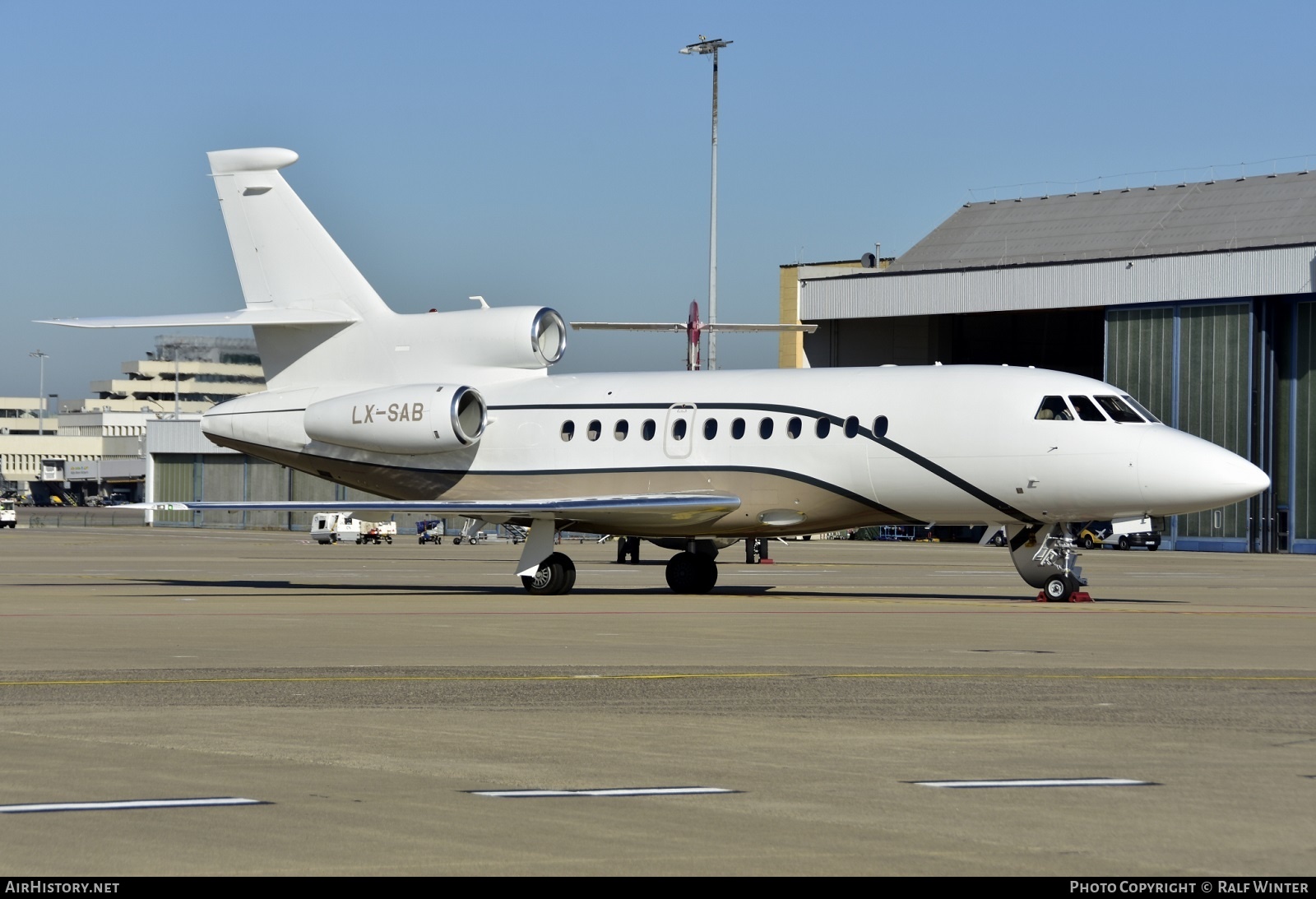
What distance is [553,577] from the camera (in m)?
29.3

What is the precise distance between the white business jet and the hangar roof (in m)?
47.6

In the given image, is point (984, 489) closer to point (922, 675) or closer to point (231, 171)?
point (922, 675)

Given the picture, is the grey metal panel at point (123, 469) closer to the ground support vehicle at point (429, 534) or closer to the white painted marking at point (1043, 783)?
the ground support vehicle at point (429, 534)

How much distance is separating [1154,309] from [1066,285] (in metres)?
4.32

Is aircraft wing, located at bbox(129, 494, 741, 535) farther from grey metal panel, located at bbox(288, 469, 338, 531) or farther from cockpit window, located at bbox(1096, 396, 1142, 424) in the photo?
grey metal panel, located at bbox(288, 469, 338, 531)

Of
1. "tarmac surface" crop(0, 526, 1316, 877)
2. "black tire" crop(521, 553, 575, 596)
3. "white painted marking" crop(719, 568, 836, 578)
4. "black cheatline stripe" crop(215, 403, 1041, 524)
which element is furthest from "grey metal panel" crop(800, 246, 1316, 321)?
"black tire" crop(521, 553, 575, 596)

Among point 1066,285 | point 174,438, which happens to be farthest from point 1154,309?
point 174,438

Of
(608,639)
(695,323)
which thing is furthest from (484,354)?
(695,323)

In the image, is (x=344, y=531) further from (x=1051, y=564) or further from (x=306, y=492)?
(x=1051, y=564)

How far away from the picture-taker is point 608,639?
65.0ft

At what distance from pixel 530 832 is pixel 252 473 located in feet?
333

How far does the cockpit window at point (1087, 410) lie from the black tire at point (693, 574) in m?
7.58

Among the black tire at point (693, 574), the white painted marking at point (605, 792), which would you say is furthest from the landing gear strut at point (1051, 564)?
the white painted marking at point (605, 792)

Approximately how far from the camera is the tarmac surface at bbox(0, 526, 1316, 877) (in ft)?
24.8
